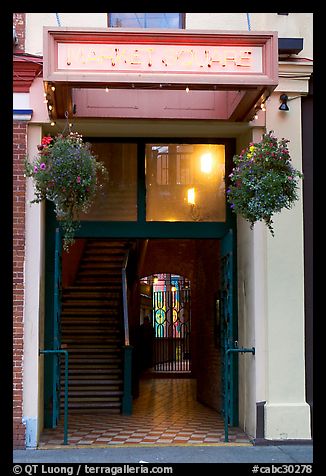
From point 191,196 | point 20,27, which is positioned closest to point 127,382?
point 191,196

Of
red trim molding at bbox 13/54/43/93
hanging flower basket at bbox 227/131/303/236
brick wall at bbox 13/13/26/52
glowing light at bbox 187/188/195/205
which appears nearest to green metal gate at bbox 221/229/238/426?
glowing light at bbox 187/188/195/205

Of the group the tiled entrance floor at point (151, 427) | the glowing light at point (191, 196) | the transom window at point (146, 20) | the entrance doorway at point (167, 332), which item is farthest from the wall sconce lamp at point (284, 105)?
the entrance doorway at point (167, 332)

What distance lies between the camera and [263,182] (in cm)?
743

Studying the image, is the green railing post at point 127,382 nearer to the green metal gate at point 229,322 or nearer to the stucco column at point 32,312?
the green metal gate at point 229,322

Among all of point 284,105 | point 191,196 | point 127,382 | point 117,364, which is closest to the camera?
point 284,105

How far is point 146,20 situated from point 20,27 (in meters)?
1.55

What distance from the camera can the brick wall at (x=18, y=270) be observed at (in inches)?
323

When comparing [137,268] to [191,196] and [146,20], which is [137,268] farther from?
[146,20]

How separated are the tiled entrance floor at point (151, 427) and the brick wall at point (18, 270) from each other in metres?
0.46

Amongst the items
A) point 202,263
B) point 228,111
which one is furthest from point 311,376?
point 202,263

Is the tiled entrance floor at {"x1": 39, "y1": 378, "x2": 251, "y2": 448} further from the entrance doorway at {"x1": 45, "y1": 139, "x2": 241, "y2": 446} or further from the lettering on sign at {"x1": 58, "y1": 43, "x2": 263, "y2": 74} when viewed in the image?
the lettering on sign at {"x1": 58, "y1": 43, "x2": 263, "y2": 74}

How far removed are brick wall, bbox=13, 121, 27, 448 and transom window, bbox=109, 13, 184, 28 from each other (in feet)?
5.80

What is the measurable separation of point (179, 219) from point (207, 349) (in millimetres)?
3747
